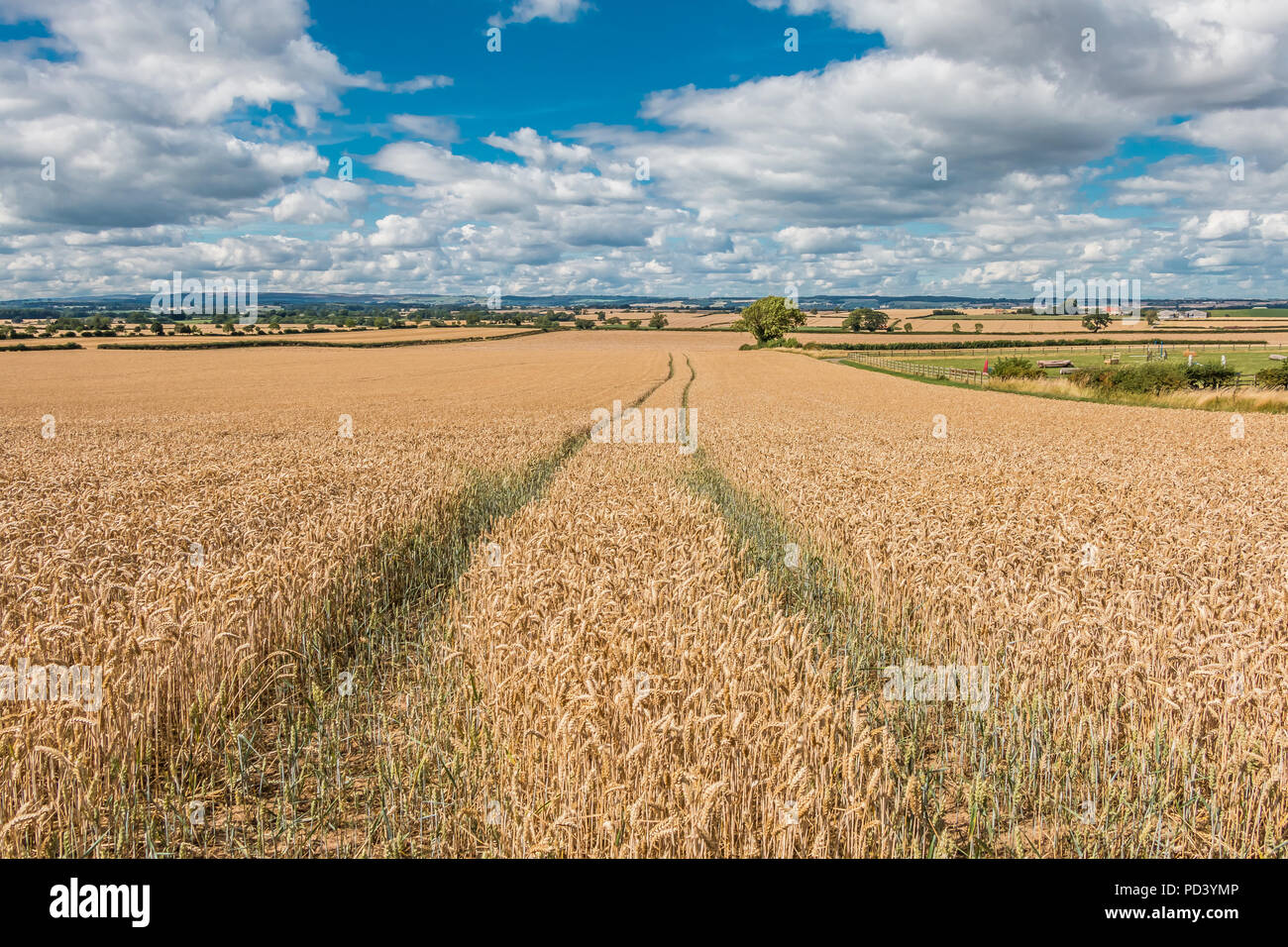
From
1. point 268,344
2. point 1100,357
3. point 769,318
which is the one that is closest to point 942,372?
point 1100,357

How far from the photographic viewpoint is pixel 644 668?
512cm

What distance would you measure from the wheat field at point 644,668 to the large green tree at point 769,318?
130 metres

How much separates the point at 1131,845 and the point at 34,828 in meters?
6.05

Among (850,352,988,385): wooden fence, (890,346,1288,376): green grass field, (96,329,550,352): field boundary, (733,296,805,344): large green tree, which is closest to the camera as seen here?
(850,352,988,385): wooden fence

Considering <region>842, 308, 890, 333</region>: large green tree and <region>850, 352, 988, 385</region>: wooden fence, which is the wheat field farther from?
<region>842, 308, 890, 333</region>: large green tree

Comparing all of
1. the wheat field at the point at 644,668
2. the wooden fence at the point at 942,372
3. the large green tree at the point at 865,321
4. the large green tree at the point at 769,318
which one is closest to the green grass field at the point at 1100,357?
the wooden fence at the point at 942,372

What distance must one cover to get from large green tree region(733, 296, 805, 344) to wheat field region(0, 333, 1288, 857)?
130 meters

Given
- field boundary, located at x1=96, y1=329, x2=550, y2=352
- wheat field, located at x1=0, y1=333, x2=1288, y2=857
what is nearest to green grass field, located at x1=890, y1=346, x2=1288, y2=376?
field boundary, located at x1=96, y1=329, x2=550, y2=352

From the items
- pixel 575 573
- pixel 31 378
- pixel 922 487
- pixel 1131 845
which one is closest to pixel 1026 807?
pixel 1131 845

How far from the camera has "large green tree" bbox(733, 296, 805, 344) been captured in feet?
457

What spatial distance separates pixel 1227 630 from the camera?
5.56 m

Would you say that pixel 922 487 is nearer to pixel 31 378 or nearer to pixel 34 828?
Result: pixel 34 828

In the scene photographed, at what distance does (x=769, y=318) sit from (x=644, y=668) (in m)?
140

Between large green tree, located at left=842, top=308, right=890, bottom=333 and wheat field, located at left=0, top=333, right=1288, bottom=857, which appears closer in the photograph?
wheat field, located at left=0, top=333, right=1288, bottom=857
